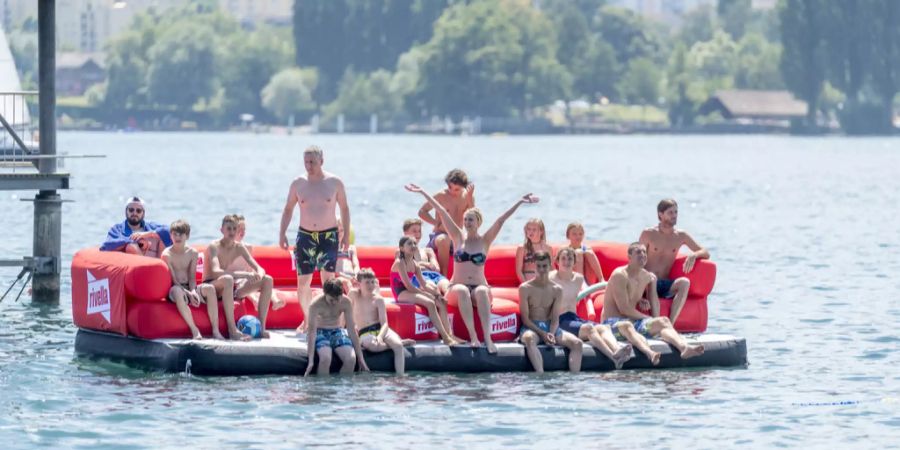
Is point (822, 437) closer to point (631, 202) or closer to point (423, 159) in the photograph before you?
point (631, 202)

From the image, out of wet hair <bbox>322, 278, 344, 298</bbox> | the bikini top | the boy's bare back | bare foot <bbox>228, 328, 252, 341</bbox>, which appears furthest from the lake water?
the bikini top

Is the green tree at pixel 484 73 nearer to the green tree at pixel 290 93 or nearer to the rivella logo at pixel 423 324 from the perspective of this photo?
the green tree at pixel 290 93

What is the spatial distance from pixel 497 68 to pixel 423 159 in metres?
53.0

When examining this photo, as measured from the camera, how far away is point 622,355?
706 inches

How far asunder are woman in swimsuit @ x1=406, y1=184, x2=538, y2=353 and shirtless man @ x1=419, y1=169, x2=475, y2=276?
0.71m

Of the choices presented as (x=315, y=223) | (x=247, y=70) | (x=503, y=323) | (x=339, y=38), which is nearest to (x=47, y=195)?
(x=315, y=223)

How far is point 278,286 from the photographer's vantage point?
1988 cm

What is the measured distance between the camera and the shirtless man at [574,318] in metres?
18.0

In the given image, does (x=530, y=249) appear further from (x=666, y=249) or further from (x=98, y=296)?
(x=98, y=296)

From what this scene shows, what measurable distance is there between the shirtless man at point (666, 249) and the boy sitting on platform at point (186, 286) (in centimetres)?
414

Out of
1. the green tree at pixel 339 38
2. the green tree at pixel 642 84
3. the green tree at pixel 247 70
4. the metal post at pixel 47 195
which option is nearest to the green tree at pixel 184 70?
the green tree at pixel 247 70

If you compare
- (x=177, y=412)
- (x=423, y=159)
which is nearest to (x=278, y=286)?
(x=177, y=412)

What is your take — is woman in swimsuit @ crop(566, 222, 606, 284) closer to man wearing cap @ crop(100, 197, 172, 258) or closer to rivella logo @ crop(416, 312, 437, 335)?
rivella logo @ crop(416, 312, 437, 335)

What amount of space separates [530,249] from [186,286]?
3285 mm
